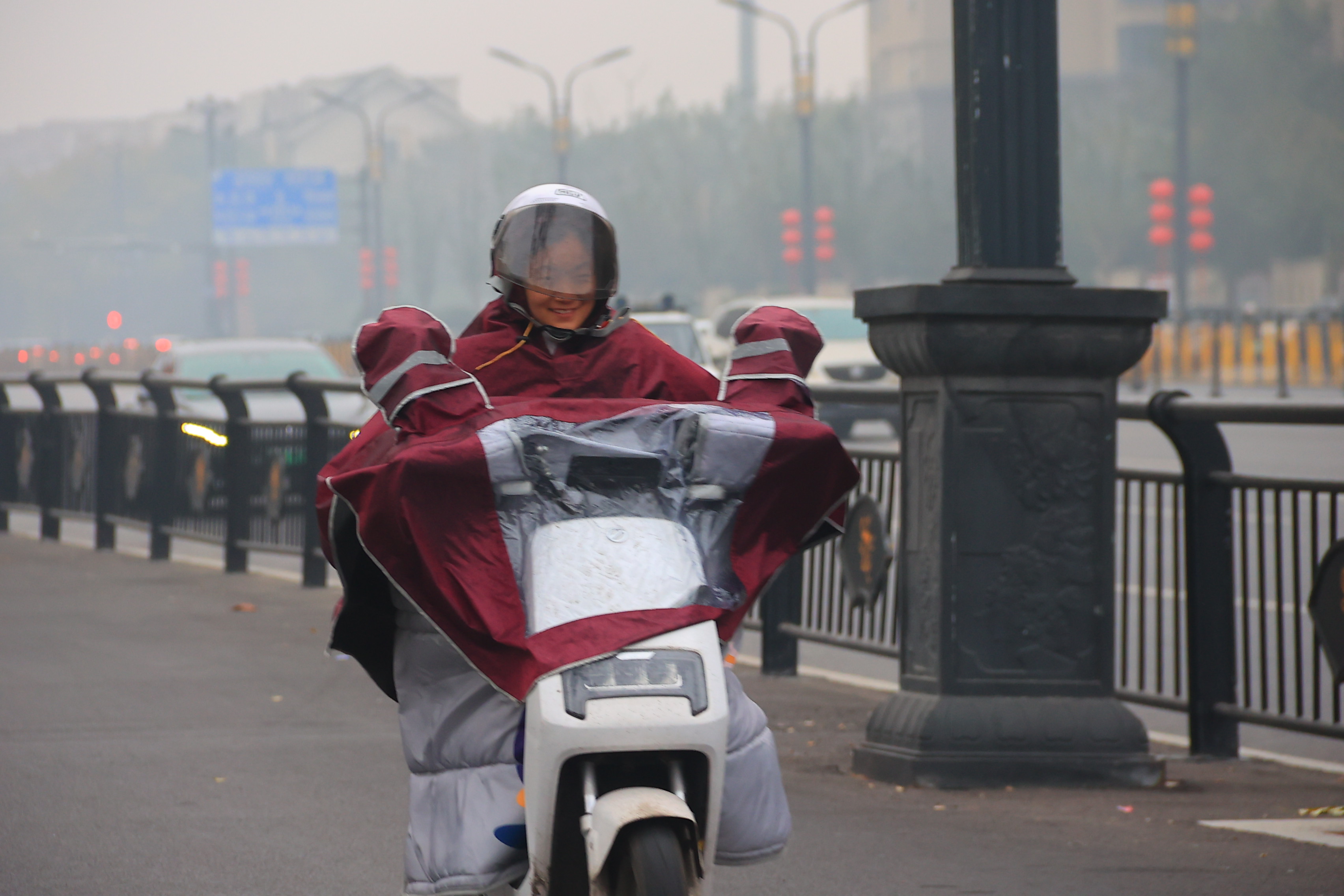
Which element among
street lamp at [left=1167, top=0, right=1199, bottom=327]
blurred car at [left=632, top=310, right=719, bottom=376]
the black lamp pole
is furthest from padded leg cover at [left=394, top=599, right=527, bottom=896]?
street lamp at [left=1167, top=0, right=1199, bottom=327]

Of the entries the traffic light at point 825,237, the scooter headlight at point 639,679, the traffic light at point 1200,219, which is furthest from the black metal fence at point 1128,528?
the traffic light at point 825,237

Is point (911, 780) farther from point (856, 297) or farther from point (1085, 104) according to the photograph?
point (1085, 104)

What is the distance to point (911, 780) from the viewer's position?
20.5ft

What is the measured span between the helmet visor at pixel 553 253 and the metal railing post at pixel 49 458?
11.8 m

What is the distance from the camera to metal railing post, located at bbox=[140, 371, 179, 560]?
43.2ft

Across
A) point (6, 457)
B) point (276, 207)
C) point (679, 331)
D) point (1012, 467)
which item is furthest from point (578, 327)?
point (276, 207)

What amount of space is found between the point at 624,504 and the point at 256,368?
15.4 meters

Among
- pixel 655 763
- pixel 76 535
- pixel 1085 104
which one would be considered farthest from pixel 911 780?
pixel 1085 104

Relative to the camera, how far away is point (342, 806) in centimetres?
594

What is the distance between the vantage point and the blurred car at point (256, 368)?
16781 millimetres

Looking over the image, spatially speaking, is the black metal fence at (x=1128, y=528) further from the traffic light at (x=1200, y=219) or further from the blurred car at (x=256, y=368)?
the traffic light at (x=1200, y=219)

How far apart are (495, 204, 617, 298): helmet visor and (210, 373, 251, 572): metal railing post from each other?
8667mm

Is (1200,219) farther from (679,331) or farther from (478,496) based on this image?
(478,496)

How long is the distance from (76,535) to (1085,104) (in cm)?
5840
